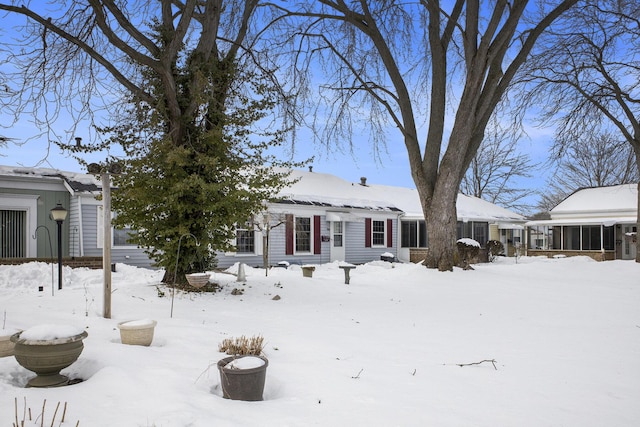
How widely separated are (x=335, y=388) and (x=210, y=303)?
467 centimetres

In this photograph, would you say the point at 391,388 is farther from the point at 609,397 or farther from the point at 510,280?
the point at 510,280

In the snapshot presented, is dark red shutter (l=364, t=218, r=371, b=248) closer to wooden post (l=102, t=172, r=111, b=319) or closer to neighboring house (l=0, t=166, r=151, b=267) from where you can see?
neighboring house (l=0, t=166, r=151, b=267)

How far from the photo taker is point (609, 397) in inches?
167

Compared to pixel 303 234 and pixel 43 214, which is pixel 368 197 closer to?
pixel 303 234

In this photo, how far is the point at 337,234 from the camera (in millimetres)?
20500

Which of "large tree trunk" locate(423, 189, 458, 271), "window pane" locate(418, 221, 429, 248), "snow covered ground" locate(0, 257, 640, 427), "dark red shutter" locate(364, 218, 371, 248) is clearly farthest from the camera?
"window pane" locate(418, 221, 429, 248)

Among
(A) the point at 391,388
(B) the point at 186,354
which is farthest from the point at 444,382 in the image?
(B) the point at 186,354

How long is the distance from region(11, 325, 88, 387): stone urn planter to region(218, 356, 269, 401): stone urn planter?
130cm

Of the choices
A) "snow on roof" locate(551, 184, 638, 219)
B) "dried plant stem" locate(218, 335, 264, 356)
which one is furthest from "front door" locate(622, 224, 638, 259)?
"dried plant stem" locate(218, 335, 264, 356)

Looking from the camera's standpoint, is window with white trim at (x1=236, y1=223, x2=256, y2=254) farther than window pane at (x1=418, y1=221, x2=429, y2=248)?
No

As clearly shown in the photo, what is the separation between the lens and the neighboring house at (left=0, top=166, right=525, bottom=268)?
551 inches

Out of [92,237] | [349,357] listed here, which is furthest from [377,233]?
[349,357]

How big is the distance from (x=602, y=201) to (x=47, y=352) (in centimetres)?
3099

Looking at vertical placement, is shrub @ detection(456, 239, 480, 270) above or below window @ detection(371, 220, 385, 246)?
below
